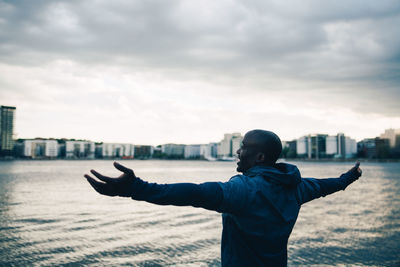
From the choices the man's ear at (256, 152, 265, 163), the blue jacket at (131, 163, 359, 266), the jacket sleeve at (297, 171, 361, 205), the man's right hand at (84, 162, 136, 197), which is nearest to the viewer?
the man's right hand at (84, 162, 136, 197)

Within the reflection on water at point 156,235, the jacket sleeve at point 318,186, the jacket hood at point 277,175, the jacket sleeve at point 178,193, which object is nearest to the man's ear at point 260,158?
the jacket hood at point 277,175

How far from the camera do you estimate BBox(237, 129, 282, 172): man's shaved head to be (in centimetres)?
245

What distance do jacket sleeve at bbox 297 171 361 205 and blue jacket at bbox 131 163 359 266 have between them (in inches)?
5.4

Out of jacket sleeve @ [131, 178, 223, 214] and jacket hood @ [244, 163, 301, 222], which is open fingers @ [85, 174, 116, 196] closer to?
jacket sleeve @ [131, 178, 223, 214]

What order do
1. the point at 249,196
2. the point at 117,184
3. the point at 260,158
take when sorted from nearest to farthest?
1. the point at 117,184
2. the point at 249,196
3. the point at 260,158

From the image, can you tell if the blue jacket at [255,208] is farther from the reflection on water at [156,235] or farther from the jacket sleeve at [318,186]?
the reflection on water at [156,235]

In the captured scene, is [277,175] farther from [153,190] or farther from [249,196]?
[153,190]

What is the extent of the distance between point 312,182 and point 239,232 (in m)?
0.91

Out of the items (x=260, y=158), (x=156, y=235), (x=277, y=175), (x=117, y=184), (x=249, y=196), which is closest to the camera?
(x=117, y=184)

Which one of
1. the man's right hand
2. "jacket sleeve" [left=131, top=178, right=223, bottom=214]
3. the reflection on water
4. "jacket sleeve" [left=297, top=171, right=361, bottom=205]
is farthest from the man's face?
the reflection on water

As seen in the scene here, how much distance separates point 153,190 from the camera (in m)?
1.83

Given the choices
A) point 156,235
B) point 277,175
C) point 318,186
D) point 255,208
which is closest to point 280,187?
point 277,175

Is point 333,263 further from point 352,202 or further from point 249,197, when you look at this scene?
point 352,202

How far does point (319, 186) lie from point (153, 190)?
1651 mm
